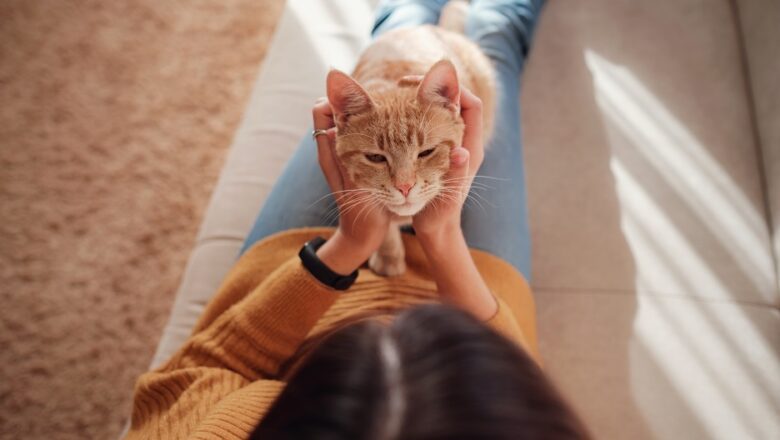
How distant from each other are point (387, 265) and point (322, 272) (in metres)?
0.21

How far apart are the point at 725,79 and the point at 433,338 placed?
1628mm

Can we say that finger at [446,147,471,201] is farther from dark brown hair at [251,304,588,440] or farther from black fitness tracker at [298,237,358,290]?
dark brown hair at [251,304,588,440]

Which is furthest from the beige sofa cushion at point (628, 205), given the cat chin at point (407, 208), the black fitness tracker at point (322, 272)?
the cat chin at point (407, 208)

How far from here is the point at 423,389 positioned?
0.45 meters

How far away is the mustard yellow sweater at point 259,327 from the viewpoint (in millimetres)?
875

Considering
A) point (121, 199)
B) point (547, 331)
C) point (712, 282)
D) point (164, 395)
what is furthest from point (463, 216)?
point (121, 199)

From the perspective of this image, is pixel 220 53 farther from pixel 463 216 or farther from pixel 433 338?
pixel 433 338

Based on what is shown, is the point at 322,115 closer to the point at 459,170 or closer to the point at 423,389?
the point at 459,170

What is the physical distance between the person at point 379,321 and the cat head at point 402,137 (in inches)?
1.7

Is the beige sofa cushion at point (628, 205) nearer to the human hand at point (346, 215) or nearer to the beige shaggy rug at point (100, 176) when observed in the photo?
the human hand at point (346, 215)

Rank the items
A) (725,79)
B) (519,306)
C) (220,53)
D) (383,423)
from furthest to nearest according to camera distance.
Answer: (220,53) → (725,79) → (519,306) → (383,423)

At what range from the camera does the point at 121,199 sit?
82.2 inches

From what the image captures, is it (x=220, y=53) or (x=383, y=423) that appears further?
(x=220, y=53)

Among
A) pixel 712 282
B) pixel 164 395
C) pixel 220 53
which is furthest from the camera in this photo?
pixel 220 53
